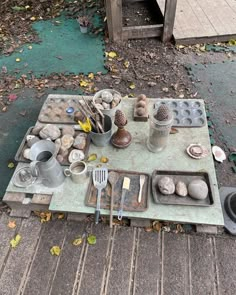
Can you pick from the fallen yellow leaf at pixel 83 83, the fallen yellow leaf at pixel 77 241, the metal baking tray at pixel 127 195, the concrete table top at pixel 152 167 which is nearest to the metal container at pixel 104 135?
the concrete table top at pixel 152 167

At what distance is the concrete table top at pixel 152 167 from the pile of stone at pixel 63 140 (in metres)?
0.10

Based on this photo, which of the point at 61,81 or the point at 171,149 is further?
the point at 61,81

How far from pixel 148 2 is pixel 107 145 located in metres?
2.93

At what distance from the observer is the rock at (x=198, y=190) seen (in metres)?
1.60

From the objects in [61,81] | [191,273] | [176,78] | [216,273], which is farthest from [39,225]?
[176,78]

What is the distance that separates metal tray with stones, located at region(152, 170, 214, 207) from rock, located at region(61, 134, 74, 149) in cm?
68

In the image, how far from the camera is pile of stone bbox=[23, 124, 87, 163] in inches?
72.2

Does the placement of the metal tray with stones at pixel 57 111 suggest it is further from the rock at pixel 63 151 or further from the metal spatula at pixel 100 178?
the metal spatula at pixel 100 178

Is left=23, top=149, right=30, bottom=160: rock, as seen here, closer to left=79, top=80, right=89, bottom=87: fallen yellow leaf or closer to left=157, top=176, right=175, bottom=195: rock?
left=157, top=176, right=175, bottom=195: rock

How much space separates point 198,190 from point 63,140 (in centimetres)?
105

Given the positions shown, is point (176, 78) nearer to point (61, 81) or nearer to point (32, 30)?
point (61, 81)

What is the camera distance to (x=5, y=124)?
2.54m

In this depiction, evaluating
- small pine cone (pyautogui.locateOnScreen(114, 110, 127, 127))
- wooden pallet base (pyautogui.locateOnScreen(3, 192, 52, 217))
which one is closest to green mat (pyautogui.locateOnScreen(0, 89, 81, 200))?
wooden pallet base (pyautogui.locateOnScreen(3, 192, 52, 217))

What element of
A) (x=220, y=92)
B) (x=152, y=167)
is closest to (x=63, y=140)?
(x=152, y=167)
